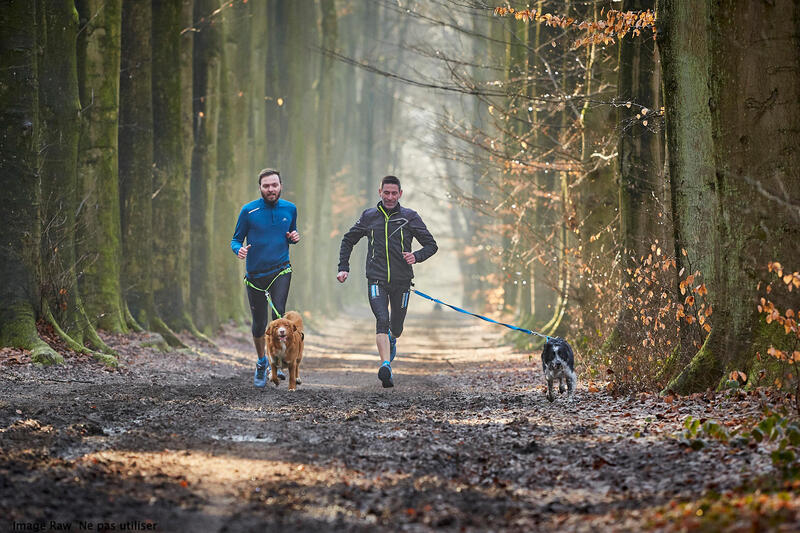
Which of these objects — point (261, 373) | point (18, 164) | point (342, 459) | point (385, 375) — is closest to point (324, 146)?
point (18, 164)

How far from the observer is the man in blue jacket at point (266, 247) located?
11.7 meters

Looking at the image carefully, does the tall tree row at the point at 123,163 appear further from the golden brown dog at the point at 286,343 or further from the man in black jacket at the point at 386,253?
the man in black jacket at the point at 386,253

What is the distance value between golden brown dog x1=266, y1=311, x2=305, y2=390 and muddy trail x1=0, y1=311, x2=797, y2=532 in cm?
36

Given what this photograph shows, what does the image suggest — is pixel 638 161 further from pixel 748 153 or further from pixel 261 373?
pixel 261 373

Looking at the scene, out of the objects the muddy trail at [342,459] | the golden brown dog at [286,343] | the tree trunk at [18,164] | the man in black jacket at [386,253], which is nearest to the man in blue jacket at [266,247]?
the golden brown dog at [286,343]

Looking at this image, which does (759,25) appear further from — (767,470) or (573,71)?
(573,71)

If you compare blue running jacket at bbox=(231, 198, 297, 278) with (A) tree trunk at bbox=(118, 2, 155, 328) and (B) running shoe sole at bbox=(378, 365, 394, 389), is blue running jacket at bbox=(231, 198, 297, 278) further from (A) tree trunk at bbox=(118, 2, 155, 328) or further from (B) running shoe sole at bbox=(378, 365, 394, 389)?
(A) tree trunk at bbox=(118, 2, 155, 328)

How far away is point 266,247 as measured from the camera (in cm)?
1171

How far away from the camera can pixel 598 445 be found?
6930 mm

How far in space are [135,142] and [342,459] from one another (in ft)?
40.8

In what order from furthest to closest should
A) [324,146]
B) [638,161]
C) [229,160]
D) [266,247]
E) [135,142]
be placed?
[324,146]
[229,160]
[135,142]
[638,161]
[266,247]

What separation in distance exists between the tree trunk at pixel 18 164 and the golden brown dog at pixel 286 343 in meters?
3.07

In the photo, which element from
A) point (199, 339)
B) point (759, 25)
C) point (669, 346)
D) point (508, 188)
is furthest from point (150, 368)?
point (508, 188)

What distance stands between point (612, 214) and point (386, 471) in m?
10.6
